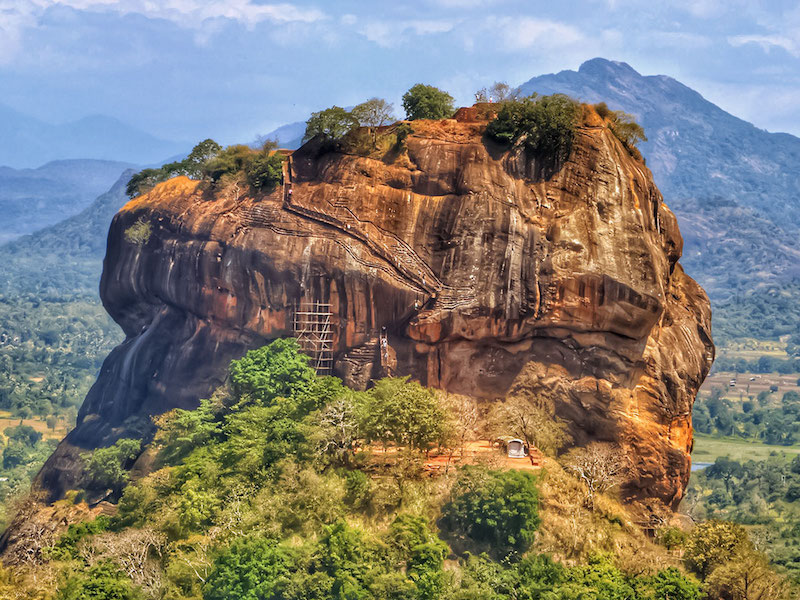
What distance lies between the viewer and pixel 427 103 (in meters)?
44.2

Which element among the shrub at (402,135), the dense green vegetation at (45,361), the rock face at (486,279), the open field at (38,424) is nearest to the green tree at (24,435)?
the dense green vegetation at (45,361)

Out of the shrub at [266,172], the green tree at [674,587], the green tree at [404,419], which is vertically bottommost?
the green tree at [674,587]

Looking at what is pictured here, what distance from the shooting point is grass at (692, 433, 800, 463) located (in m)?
95.7

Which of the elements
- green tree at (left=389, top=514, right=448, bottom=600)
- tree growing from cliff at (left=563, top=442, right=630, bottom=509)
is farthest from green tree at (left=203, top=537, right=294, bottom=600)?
tree growing from cliff at (left=563, top=442, right=630, bottom=509)

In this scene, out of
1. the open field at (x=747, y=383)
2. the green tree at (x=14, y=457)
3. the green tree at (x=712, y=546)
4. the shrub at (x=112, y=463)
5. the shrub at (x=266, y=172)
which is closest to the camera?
the green tree at (x=712, y=546)

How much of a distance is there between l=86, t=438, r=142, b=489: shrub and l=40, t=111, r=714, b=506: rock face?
4077 millimetres

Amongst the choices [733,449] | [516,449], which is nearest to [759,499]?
[733,449]

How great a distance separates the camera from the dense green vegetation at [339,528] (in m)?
30.8

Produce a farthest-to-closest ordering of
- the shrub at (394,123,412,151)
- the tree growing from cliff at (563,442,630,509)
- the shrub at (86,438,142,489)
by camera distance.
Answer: the shrub at (86,438,142,489), the shrub at (394,123,412,151), the tree growing from cliff at (563,442,630,509)

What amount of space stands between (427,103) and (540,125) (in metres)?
6.65

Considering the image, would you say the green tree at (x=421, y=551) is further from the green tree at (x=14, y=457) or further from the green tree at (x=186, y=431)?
the green tree at (x=14, y=457)

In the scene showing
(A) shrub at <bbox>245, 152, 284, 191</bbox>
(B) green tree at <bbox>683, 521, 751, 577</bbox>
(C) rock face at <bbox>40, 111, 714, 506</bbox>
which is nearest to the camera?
(B) green tree at <bbox>683, 521, 751, 577</bbox>

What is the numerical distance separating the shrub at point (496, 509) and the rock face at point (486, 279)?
5.71 m

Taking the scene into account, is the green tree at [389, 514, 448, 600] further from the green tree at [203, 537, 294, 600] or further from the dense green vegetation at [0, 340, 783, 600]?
the green tree at [203, 537, 294, 600]
